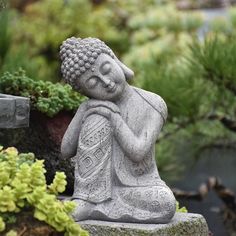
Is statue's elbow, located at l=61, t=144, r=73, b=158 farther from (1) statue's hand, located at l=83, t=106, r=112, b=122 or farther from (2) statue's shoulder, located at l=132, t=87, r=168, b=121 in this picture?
(2) statue's shoulder, located at l=132, t=87, r=168, b=121

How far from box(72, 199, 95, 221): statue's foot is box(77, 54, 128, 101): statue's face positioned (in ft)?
1.46

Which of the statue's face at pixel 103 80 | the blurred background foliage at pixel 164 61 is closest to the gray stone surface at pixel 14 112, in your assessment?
the blurred background foliage at pixel 164 61

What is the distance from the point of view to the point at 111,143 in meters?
3.58

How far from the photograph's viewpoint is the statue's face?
11.7 feet

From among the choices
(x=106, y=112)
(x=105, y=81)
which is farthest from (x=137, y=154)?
(x=105, y=81)

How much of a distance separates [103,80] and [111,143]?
10.4 inches

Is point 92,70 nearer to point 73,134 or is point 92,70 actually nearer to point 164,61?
point 73,134

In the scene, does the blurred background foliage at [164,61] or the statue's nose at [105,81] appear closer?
the statue's nose at [105,81]

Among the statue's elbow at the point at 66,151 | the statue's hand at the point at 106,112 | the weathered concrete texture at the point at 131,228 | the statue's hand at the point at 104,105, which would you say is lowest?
the weathered concrete texture at the point at 131,228

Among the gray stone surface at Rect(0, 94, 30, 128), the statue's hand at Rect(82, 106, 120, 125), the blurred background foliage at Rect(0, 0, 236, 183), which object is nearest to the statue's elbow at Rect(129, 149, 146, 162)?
the statue's hand at Rect(82, 106, 120, 125)

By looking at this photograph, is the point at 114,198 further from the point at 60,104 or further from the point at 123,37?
the point at 123,37

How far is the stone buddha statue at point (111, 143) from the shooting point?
3496 millimetres

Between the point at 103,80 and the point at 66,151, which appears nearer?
the point at 103,80

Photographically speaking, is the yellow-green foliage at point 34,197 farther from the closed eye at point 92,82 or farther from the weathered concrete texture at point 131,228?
the closed eye at point 92,82
